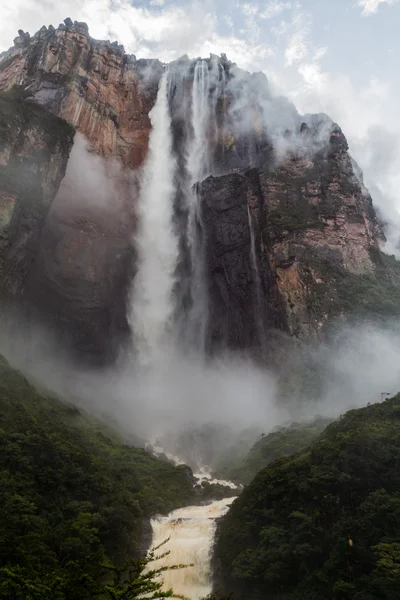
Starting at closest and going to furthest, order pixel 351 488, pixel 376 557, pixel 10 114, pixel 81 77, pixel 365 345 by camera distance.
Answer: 1. pixel 376 557
2. pixel 351 488
3. pixel 10 114
4. pixel 365 345
5. pixel 81 77

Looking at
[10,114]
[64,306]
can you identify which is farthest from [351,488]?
[10,114]

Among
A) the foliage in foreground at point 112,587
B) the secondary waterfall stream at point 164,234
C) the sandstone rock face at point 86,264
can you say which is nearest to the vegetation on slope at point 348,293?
the secondary waterfall stream at point 164,234

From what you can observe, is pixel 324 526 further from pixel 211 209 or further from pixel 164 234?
pixel 164 234

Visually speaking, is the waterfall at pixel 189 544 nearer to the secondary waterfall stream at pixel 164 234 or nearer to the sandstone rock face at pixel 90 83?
the secondary waterfall stream at pixel 164 234

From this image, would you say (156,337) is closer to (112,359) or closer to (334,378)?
(112,359)

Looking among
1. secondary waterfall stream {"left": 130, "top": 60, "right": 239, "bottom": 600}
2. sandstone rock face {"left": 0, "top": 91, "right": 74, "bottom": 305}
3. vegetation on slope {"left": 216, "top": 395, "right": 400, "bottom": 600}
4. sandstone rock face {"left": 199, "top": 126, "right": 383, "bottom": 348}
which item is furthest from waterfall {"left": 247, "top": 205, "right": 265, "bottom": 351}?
vegetation on slope {"left": 216, "top": 395, "right": 400, "bottom": 600}

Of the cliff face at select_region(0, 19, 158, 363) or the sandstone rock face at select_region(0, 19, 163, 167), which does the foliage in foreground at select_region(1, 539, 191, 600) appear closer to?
the cliff face at select_region(0, 19, 158, 363)
